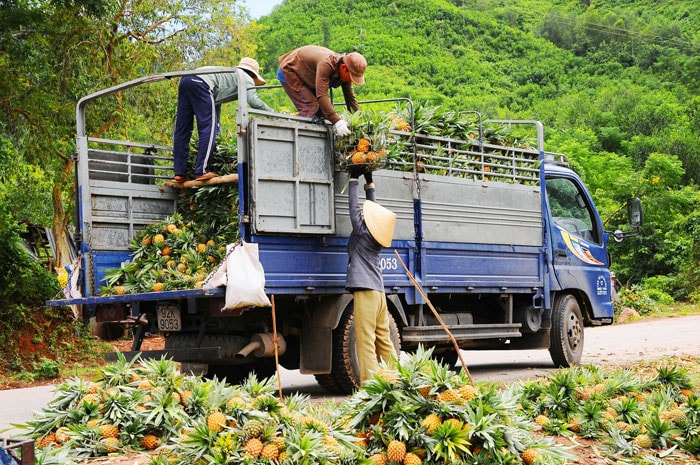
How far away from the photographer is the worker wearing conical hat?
8.57m

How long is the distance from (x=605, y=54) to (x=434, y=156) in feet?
205

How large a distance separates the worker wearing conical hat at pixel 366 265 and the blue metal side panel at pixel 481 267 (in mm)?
1373

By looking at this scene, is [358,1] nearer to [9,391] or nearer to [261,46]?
[261,46]

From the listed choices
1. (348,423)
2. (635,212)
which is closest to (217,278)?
(348,423)

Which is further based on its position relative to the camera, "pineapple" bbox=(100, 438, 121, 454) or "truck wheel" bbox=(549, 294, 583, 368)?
"truck wheel" bbox=(549, 294, 583, 368)

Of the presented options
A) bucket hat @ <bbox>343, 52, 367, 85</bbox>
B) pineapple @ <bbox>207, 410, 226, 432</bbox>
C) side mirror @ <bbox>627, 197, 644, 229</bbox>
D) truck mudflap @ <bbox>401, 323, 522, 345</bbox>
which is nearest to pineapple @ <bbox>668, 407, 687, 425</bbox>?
pineapple @ <bbox>207, 410, 226, 432</bbox>

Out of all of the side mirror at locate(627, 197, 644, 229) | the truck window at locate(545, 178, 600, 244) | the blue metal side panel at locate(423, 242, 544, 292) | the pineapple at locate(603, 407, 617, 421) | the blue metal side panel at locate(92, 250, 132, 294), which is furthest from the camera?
the side mirror at locate(627, 197, 644, 229)

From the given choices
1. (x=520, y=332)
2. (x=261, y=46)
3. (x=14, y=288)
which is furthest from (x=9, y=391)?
(x=261, y=46)

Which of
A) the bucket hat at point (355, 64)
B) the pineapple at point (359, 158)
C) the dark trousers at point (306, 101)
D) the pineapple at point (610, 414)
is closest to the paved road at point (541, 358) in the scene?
the pineapple at point (610, 414)

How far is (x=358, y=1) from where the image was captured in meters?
69.8

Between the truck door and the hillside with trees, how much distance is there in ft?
7.21

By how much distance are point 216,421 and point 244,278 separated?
3244 mm

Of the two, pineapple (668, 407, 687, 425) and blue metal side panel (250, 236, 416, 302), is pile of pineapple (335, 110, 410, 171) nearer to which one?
blue metal side panel (250, 236, 416, 302)

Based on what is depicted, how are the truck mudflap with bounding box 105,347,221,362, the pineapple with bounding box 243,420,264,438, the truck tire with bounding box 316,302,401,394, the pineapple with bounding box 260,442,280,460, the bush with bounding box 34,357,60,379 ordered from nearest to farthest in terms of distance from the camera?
the pineapple with bounding box 260,442,280,460, the pineapple with bounding box 243,420,264,438, the truck mudflap with bounding box 105,347,221,362, the truck tire with bounding box 316,302,401,394, the bush with bounding box 34,357,60,379
